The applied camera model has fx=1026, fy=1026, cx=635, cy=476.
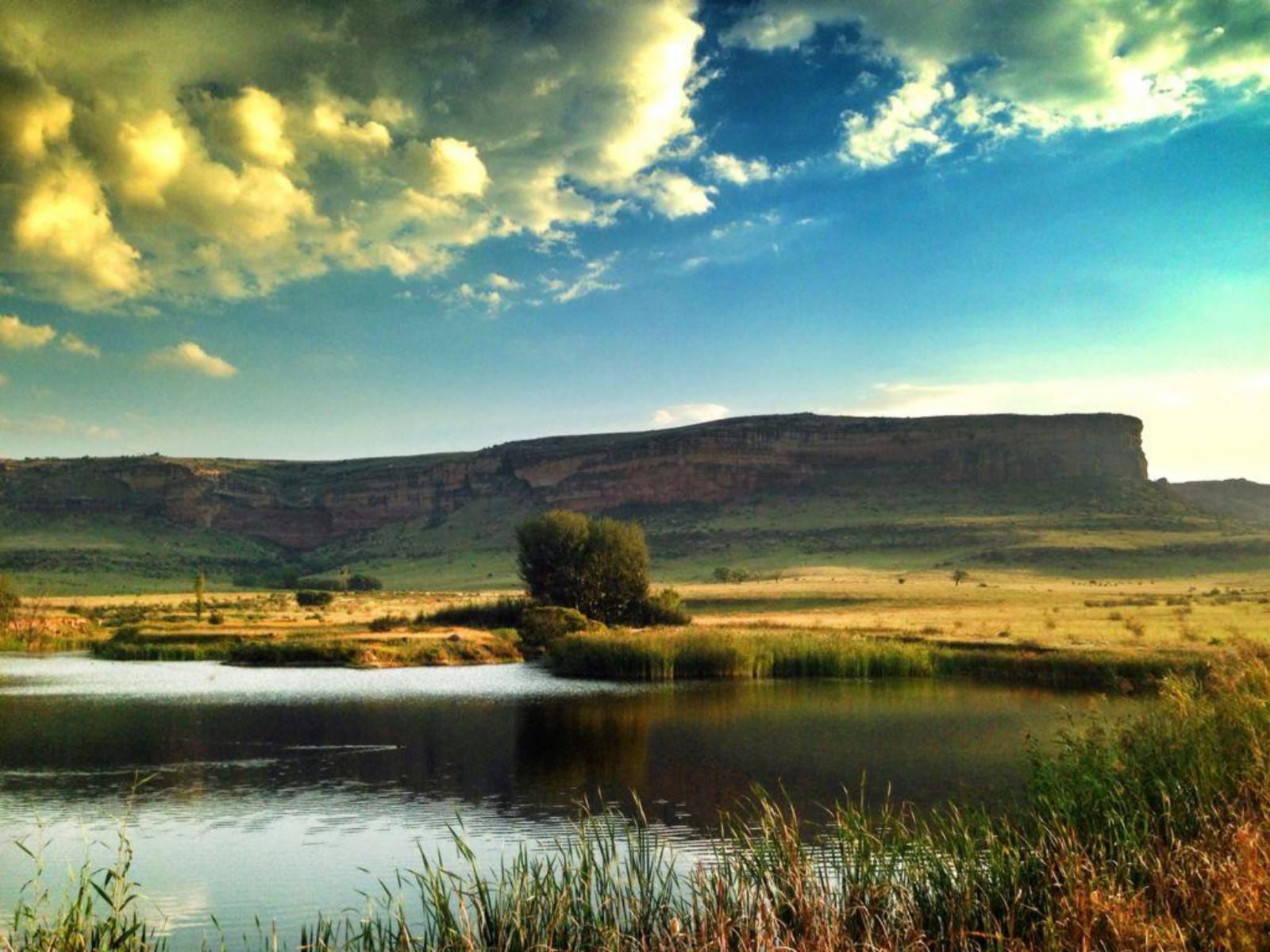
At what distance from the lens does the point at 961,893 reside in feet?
33.1

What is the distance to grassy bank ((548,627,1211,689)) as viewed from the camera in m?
40.8

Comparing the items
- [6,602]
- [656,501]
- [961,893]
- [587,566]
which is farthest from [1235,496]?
[961,893]

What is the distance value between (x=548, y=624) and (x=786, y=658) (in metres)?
16.0

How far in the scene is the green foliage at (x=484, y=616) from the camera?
59.1 m

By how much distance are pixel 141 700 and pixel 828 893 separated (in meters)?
30.6

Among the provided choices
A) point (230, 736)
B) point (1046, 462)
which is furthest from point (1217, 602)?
point (1046, 462)

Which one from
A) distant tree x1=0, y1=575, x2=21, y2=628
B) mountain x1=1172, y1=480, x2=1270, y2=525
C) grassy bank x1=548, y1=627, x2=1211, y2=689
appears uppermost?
mountain x1=1172, y1=480, x2=1270, y2=525

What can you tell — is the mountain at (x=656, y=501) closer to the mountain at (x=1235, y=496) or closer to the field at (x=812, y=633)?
the field at (x=812, y=633)

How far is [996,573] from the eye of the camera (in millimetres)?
91750

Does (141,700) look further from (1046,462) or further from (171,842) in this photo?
(1046,462)

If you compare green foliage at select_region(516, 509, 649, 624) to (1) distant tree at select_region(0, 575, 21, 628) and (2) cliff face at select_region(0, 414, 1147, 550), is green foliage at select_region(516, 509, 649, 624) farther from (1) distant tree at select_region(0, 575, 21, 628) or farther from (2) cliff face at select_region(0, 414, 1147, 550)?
(2) cliff face at select_region(0, 414, 1147, 550)

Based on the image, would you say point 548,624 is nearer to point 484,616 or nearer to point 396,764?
point 484,616

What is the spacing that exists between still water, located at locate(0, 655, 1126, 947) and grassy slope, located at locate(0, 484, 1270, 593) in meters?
68.4

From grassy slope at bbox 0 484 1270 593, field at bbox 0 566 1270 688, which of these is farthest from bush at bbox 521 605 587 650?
grassy slope at bbox 0 484 1270 593
